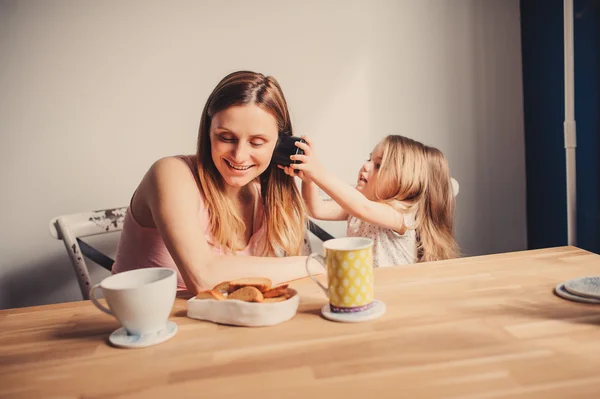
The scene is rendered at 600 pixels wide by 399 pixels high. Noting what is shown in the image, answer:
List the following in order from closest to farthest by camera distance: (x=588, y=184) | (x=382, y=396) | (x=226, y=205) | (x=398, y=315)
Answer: (x=382, y=396) → (x=398, y=315) → (x=226, y=205) → (x=588, y=184)

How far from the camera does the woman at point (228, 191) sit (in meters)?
1.18

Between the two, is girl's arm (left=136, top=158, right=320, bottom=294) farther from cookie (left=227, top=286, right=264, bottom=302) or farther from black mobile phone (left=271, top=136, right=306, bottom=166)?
black mobile phone (left=271, top=136, right=306, bottom=166)

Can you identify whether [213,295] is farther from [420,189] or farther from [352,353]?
[420,189]

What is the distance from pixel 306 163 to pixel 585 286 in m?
0.75

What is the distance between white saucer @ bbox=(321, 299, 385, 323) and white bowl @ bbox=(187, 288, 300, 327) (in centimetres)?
6

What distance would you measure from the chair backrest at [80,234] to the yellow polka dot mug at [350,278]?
1.14 metres

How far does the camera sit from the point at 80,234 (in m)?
1.66

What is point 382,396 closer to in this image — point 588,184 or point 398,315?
point 398,315

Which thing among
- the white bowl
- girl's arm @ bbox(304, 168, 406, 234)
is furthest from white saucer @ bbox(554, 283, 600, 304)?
girl's arm @ bbox(304, 168, 406, 234)

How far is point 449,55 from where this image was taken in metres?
2.24

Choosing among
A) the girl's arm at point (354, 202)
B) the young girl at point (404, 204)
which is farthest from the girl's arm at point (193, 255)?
the young girl at point (404, 204)

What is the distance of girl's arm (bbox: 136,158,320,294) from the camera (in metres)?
0.98

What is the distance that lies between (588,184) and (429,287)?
1.22 m

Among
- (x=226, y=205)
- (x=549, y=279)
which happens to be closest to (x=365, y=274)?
(x=549, y=279)
